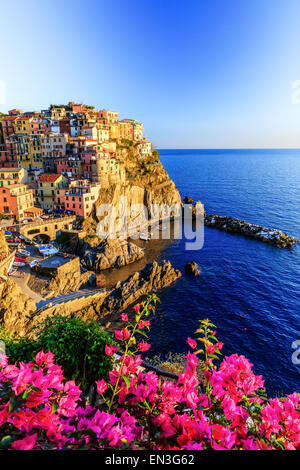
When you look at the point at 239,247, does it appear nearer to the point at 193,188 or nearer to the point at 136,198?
the point at 136,198

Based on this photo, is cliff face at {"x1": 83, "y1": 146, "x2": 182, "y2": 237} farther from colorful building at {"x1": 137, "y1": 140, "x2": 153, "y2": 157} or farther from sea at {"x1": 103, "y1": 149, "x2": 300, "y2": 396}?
sea at {"x1": 103, "y1": 149, "x2": 300, "y2": 396}

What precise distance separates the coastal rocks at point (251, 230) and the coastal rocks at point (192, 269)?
24363 mm

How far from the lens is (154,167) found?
→ 8438 centimetres

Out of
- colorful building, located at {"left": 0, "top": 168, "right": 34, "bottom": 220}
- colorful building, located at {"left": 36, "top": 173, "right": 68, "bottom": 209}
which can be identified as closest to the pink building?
colorful building, located at {"left": 36, "top": 173, "right": 68, "bottom": 209}

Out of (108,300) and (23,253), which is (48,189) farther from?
(108,300)

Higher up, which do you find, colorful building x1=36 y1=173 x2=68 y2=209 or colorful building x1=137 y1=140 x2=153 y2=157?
colorful building x1=137 y1=140 x2=153 y2=157

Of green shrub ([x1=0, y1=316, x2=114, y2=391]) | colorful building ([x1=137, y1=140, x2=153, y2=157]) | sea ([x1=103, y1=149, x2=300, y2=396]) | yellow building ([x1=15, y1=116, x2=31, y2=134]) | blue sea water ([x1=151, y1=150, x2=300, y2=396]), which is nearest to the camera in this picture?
green shrub ([x1=0, y1=316, x2=114, y2=391])

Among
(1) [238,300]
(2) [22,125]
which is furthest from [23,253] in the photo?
(2) [22,125]

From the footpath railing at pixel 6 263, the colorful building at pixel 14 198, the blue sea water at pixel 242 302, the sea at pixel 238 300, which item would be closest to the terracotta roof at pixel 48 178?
the colorful building at pixel 14 198

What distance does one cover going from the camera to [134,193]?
74938 millimetres

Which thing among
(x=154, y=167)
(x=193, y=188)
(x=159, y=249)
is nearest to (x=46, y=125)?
(x=154, y=167)

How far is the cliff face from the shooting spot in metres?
64.8

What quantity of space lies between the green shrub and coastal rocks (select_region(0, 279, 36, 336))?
17.8 metres
